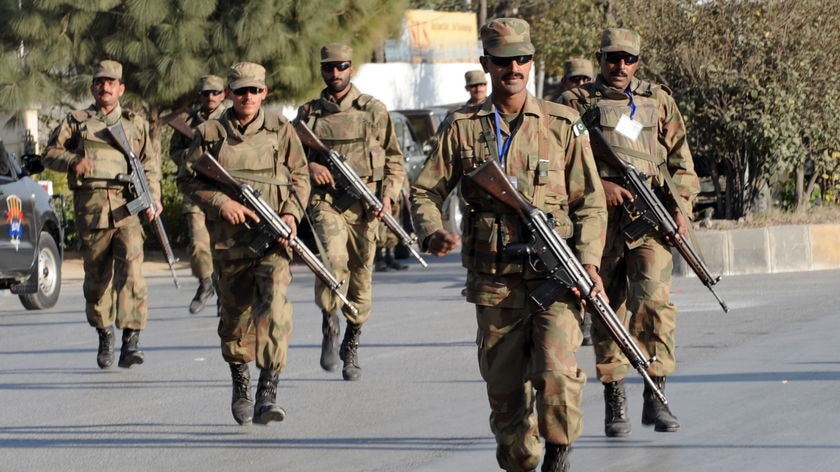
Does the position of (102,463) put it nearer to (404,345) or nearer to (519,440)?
(519,440)

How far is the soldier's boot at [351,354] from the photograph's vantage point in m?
9.63

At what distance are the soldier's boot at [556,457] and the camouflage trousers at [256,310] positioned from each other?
2.38 m

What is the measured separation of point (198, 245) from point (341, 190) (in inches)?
160

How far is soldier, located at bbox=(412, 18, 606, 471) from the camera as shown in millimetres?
5977

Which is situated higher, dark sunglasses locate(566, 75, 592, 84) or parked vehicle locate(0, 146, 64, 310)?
dark sunglasses locate(566, 75, 592, 84)

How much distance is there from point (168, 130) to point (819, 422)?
18509 millimetres

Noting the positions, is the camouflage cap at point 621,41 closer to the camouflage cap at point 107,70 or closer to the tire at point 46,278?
the camouflage cap at point 107,70

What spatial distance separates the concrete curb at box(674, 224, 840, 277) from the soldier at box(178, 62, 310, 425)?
7.25 metres

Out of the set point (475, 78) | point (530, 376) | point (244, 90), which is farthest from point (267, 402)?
point (475, 78)

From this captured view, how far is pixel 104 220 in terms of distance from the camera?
1044 centimetres

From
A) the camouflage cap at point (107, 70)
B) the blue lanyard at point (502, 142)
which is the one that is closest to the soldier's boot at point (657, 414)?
the blue lanyard at point (502, 142)

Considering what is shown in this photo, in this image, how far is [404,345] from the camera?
11.1 metres

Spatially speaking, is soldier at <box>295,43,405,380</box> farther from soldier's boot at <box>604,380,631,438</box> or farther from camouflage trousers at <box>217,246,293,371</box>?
soldier's boot at <box>604,380,631,438</box>

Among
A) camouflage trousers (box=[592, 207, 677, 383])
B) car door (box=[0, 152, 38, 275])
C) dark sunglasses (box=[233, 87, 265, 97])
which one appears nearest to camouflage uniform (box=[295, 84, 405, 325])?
dark sunglasses (box=[233, 87, 265, 97])
